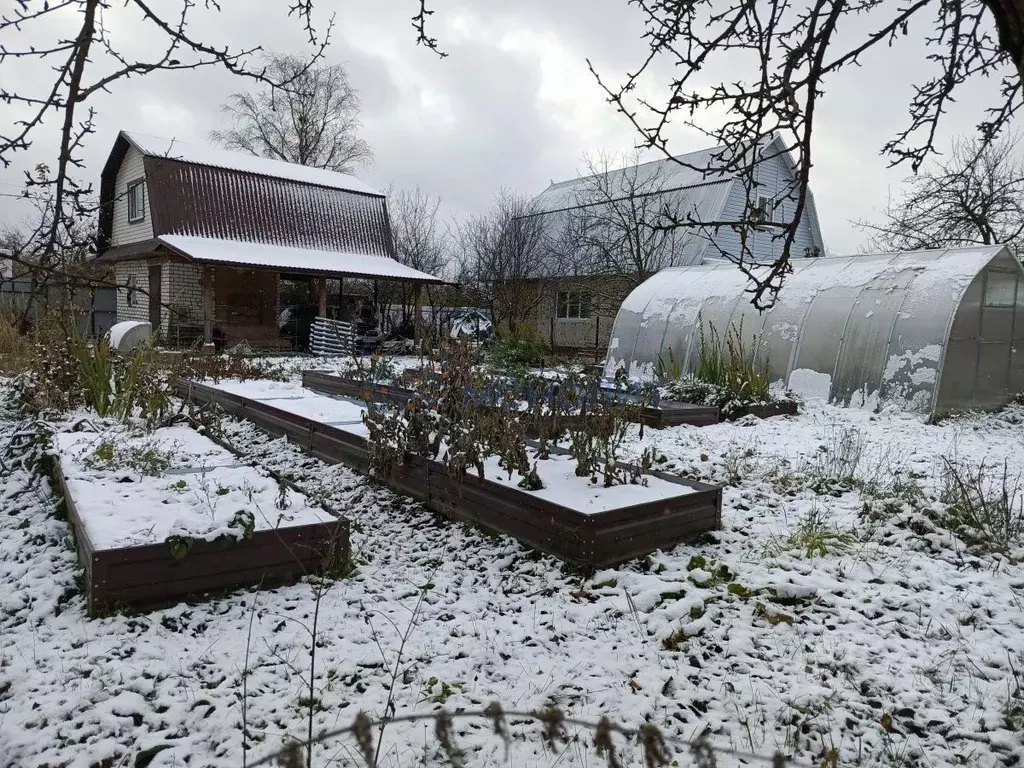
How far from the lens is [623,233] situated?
21.3 meters

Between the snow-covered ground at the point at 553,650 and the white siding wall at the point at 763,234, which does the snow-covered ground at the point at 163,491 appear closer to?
the snow-covered ground at the point at 553,650

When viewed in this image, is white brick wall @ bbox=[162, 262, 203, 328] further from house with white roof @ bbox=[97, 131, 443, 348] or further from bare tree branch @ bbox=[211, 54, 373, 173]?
bare tree branch @ bbox=[211, 54, 373, 173]

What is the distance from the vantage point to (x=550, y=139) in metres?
6.60

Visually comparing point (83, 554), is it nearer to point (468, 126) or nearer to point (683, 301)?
point (468, 126)

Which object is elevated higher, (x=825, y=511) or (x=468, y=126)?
(x=468, y=126)

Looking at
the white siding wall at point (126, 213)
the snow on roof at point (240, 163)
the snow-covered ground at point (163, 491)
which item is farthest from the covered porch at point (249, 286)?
the snow-covered ground at point (163, 491)

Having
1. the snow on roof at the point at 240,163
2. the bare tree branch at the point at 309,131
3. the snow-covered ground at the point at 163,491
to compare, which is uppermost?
the bare tree branch at the point at 309,131

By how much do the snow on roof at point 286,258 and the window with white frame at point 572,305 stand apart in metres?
5.57

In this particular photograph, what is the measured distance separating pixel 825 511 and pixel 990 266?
6.73 meters

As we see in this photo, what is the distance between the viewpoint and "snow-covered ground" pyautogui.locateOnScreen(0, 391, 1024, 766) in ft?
8.21

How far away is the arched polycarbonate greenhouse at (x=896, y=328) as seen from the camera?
923 cm

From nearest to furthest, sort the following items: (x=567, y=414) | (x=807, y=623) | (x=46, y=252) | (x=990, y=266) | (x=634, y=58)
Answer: (x=46, y=252)
(x=807, y=623)
(x=634, y=58)
(x=567, y=414)
(x=990, y=266)

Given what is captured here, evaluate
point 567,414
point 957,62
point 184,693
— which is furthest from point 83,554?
point 957,62

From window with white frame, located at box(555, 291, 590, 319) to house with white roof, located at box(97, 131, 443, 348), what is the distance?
5.59 m
